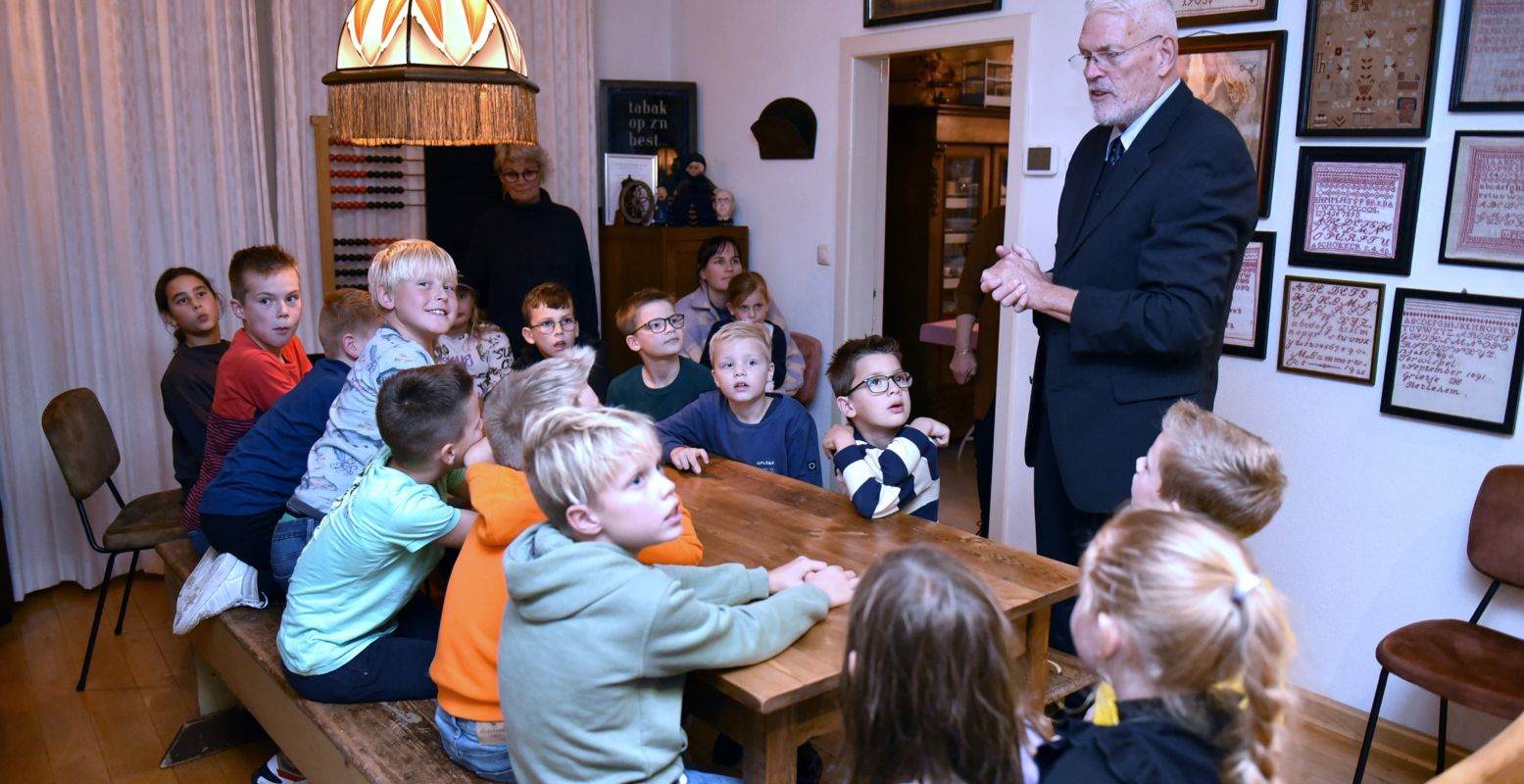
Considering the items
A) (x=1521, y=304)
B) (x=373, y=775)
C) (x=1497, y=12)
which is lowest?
(x=373, y=775)

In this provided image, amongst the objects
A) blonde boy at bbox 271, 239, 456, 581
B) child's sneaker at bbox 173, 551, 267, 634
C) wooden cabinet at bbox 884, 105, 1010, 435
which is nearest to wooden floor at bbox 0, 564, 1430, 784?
child's sneaker at bbox 173, 551, 267, 634

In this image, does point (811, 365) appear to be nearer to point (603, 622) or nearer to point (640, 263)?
point (640, 263)

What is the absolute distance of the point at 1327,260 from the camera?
9.88 ft

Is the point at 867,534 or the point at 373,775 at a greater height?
the point at 867,534


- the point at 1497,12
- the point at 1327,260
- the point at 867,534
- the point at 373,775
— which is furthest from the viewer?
the point at 1327,260

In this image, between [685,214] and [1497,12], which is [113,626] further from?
[1497,12]

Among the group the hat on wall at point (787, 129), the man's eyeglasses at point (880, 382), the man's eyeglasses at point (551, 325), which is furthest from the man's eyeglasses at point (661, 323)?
the hat on wall at point (787, 129)

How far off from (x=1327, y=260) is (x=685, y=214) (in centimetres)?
296

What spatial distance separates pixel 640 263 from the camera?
17.1 ft

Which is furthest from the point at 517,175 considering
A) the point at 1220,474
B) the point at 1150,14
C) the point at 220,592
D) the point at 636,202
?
the point at 1220,474

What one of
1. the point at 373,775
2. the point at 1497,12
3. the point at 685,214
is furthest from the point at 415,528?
the point at 685,214

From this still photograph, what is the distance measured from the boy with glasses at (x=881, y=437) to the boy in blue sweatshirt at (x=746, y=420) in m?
0.30

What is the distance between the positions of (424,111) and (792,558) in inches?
45.5

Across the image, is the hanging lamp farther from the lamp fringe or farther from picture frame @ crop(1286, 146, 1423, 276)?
picture frame @ crop(1286, 146, 1423, 276)
